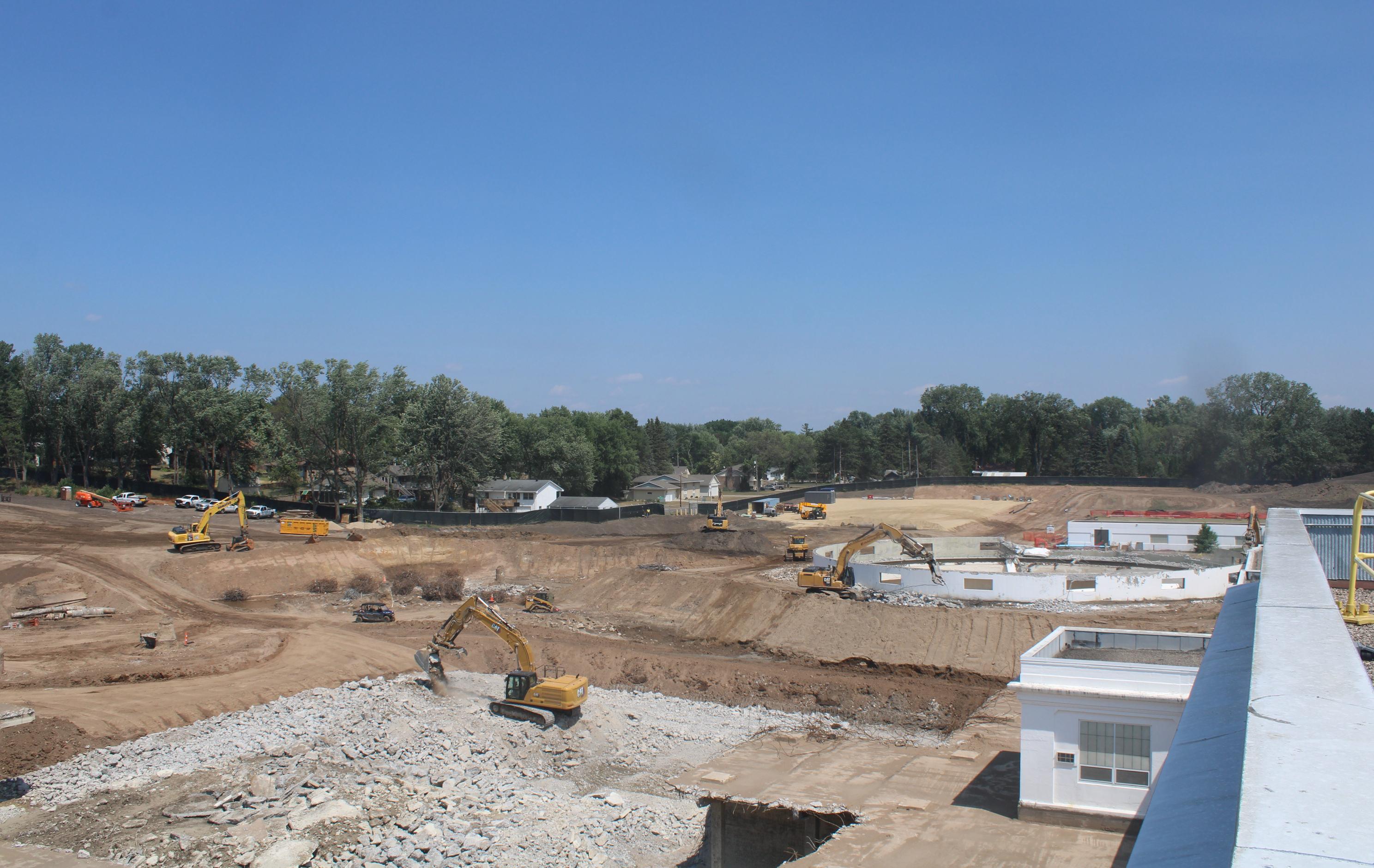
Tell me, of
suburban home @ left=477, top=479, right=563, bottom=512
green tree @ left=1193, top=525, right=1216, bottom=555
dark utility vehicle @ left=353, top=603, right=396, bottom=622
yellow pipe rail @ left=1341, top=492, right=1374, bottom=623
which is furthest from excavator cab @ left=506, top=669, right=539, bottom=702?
suburban home @ left=477, top=479, right=563, bottom=512

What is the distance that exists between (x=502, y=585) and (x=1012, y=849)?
36712mm

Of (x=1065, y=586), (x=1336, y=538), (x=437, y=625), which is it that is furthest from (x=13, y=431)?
(x=1336, y=538)

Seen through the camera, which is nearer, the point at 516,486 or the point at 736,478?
the point at 516,486

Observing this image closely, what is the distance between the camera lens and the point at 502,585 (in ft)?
158

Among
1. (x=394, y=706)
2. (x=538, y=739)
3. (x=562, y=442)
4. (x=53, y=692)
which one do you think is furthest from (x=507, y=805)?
(x=562, y=442)

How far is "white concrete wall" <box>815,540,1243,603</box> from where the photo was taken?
122ft

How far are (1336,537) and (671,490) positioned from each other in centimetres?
7818

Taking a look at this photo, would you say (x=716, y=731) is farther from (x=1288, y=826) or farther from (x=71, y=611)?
(x=71, y=611)

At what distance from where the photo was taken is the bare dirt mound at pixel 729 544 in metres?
55.9

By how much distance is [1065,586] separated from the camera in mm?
37094

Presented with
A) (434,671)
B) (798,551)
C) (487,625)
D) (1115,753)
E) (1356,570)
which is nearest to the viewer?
(1115,753)

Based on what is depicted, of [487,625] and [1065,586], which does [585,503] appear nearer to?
[1065,586]

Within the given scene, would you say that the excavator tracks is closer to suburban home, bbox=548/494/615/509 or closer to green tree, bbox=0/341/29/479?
suburban home, bbox=548/494/615/509

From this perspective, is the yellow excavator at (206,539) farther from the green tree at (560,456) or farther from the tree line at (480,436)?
the green tree at (560,456)
